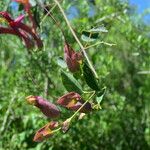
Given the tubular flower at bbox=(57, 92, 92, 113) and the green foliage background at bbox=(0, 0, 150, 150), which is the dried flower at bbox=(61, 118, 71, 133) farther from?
the green foliage background at bbox=(0, 0, 150, 150)

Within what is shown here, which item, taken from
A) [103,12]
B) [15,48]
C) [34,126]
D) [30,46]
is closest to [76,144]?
[34,126]

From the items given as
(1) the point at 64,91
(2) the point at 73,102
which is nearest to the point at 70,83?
(2) the point at 73,102

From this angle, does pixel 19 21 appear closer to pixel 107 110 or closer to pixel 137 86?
pixel 107 110

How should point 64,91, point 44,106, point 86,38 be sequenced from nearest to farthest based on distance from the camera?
point 44,106 → point 86,38 → point 64,91

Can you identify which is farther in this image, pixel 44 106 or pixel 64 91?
pixel 64 91

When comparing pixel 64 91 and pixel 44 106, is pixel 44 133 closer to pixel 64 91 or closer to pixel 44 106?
pixel 44 106

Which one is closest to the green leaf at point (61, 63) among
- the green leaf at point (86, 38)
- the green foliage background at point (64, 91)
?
the green leaf at point (86, 38)

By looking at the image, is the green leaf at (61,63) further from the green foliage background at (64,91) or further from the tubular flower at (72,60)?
the green foliage background at (64,91)
